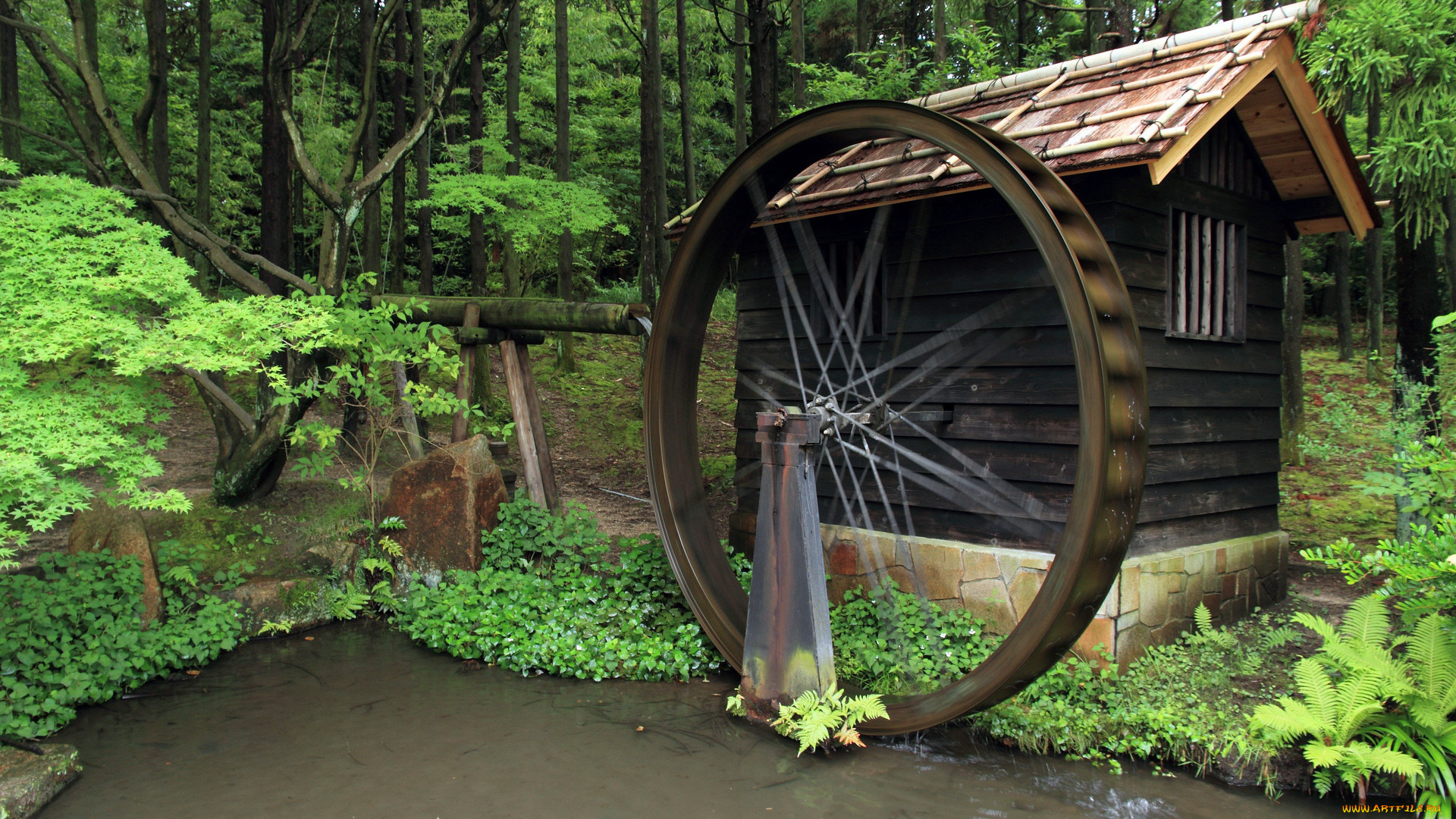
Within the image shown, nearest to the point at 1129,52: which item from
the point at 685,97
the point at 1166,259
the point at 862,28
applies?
the point at 1166,259

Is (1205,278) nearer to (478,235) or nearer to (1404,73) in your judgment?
(1404,73)

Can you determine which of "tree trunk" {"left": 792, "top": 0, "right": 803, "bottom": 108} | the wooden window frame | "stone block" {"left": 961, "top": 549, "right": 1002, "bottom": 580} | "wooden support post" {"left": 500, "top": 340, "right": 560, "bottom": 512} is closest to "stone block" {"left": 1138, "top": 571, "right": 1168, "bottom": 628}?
"stone block" {"left": 961, "top": 549, "right": 1002, "bottom": 580}

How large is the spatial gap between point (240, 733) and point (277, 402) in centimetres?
277

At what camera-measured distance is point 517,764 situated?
381cm

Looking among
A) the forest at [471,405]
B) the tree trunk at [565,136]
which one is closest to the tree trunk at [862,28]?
the forest at [471,405]

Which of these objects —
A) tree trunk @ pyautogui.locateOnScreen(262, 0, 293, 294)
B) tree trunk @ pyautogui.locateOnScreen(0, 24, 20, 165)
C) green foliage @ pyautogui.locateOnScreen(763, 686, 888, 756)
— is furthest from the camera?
tree trunk @ pyautogui.locateOnScreen(0, 24, 20, 165)

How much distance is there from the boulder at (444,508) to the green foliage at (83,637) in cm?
119

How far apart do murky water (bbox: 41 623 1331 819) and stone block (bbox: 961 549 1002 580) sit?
88 centimetres

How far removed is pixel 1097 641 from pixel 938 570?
36.6 inches

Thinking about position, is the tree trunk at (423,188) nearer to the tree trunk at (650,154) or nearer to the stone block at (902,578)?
the tree trunk at (650,154)

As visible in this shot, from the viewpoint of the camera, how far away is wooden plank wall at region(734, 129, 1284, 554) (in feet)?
14.7

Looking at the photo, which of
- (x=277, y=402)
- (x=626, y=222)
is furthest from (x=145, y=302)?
(x=626, y=222)

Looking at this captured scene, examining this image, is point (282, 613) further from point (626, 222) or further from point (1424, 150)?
point (626, 222)

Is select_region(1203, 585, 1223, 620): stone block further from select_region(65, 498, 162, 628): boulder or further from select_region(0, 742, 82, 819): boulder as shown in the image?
select_region(65, 498, 162, 628): boulder
